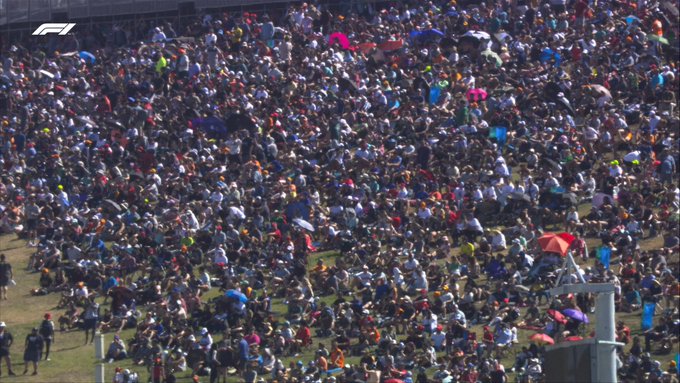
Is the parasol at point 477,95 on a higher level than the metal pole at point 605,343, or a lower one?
higher

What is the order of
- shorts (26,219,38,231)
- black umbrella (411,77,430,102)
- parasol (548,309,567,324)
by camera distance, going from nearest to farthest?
1. parasol (548,309,567,324)
2. shorts (26,219,38,231)
3. black umbrella (411,77,430,102)

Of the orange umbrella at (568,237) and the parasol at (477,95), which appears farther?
the parasol at (477,95)

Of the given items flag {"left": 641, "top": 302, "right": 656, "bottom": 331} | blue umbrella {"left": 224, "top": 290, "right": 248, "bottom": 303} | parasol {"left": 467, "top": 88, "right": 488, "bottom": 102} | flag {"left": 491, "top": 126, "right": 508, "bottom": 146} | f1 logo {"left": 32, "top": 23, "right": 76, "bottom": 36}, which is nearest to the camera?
flag {"left": 641, "top": 302, "right": 656, "bottom": 331}

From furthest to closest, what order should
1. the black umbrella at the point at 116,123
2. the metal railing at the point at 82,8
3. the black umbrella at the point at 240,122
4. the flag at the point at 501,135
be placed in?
the metal railing at the point at 82,8 → the black umbrella at the point at 116,123 → the black umbrella at the point at 240,122 → the flag at the point at 501,135

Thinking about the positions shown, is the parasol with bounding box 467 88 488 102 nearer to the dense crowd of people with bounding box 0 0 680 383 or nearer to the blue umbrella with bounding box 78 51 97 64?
the dense crowd of people with bounding box 0 0 680 383

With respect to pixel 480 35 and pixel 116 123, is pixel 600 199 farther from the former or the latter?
pixel 116 123

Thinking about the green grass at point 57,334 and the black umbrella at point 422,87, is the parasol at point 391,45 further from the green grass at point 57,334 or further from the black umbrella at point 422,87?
the green grass at point 57,334

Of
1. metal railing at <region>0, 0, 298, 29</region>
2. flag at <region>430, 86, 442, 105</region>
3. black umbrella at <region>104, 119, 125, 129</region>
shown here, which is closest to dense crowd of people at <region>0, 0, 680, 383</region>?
flag at <region>430, 86, 442, 105</region>

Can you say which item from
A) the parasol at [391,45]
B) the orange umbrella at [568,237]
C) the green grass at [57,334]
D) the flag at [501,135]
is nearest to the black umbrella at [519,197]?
the green grass at [57,334]
